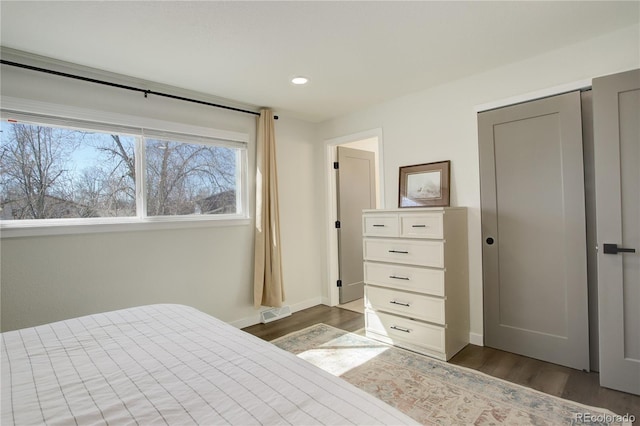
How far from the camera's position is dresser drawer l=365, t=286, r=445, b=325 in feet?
8.40

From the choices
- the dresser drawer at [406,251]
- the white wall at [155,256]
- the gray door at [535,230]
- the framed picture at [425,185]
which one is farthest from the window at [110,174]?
the gray door at [535,230]

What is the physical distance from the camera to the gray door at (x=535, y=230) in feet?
7.68

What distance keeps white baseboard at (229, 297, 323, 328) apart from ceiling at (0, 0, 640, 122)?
2.42 metres

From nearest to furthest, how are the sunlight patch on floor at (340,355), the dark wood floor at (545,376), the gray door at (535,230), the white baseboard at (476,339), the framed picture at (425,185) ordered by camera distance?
1. the dark wood floor at (545,376)
2. the gray door at (535,230)
3. the sunlight patch on floor at (340,355)
4. the white baseboard at (476,339)
5. the framed picture at (425,185)

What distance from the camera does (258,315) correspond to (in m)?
3.56

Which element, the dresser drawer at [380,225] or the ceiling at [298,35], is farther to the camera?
the dresser drawer at [380,225]

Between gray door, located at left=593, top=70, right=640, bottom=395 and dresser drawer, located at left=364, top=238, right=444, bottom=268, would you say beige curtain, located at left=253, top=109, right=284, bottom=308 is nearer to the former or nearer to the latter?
dresser drawer, located at left=364, top=238, right=444, bottom=268

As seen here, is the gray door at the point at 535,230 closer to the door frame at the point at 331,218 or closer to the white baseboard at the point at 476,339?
the white baseboard at the point at 476,339

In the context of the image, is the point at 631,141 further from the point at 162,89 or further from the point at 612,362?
the point at 162,89

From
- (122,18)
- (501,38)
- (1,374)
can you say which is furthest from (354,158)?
(1,374)

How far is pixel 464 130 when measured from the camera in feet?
9.48

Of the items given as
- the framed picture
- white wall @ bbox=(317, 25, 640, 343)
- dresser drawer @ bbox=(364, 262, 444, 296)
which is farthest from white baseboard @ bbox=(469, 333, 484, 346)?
the framed picture

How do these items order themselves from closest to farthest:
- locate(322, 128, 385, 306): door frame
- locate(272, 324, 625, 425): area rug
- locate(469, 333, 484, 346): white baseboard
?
1. locate(272, 324, 625, 425): area rug
2. locate(469, 333, 484, 346): white baseboard
3. locate(322, 128, 385, 306): door frame

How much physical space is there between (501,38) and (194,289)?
331 cm
